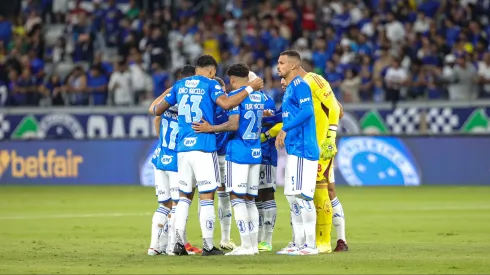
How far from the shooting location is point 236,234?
54.0ft

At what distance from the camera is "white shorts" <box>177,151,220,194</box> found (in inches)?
499

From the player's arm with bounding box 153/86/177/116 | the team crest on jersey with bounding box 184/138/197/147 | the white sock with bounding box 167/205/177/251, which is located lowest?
the white sock with bounding box 167/205/177/251

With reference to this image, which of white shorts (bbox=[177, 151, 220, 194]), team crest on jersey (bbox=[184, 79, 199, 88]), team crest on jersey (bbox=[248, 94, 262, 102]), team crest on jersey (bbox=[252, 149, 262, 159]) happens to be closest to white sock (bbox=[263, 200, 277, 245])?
team crest on jersey (bbox=[252, 149, 262, 159])

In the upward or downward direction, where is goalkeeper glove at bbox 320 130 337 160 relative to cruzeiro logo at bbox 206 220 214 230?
upward

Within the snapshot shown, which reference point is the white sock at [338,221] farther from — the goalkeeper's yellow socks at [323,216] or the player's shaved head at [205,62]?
the player's shaved head at [205,62]

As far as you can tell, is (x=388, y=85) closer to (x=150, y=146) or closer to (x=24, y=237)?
(x=150, y=146)

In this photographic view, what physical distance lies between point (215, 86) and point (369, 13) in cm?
1971

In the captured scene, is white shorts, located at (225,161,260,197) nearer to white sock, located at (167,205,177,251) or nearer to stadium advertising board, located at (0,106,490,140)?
white sock, located at (167,205,177,251)

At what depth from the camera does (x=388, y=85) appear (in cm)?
2784

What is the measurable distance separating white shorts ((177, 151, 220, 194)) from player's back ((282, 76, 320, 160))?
990mm

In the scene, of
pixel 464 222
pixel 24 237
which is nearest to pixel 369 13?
pixel 464 222

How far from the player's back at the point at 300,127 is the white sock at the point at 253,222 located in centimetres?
90

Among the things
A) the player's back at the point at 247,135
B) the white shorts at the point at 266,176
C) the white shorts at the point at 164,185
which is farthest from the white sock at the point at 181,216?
the white shorts at the point at 266,176

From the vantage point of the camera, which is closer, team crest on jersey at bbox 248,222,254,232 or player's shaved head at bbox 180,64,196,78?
team crest on jersey at bbox 248,222,254,232
